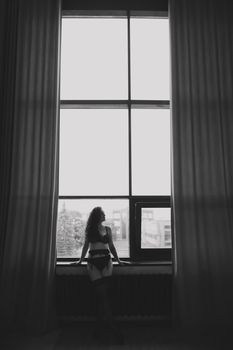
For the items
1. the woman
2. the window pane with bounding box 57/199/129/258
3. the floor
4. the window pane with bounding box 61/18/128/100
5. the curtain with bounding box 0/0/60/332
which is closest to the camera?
the floor

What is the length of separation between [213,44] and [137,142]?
1.43 metres

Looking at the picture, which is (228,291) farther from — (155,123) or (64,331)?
(155,123)

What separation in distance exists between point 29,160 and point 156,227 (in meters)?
1.65

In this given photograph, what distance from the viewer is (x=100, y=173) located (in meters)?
3.57

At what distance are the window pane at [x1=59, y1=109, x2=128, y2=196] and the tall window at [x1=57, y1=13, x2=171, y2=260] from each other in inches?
0.5

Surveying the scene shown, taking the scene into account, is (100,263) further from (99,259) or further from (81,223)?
(81,223)

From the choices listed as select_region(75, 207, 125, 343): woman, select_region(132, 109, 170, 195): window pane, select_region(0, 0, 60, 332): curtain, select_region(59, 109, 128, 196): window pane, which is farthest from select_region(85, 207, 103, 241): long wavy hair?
select_region(132, 109, 170, 195): window pane

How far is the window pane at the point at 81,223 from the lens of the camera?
3475 millimetres

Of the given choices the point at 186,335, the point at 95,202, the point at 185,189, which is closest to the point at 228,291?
the point at 186,335

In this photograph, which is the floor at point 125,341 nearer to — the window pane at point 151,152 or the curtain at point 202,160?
the curtain at point 202,160

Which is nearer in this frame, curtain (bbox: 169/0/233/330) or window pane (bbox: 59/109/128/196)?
curtain (bbox: 169/0/233/330)

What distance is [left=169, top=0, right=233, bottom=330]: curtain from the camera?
122 inches

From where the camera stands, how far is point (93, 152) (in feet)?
11.8

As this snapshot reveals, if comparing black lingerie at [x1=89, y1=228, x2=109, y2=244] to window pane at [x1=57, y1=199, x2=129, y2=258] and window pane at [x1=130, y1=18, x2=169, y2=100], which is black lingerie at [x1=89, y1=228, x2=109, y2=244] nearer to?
window pane at [x1=57, y1=199, x2=129, y2=258]
